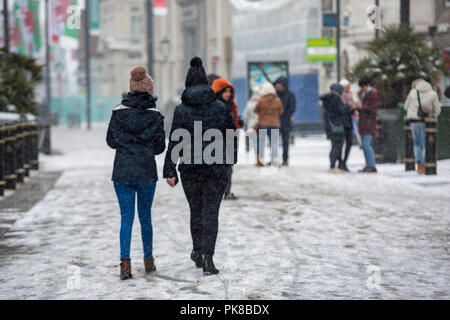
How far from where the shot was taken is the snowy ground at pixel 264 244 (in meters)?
6.59

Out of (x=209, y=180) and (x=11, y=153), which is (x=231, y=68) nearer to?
(x=11, y=153)

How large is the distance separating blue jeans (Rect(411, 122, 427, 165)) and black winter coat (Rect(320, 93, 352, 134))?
1.29 m

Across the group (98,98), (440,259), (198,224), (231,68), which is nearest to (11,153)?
(198,224)

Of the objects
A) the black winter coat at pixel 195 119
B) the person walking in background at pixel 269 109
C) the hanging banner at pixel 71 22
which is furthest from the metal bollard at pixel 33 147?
the hanging banner at pixel 71 22

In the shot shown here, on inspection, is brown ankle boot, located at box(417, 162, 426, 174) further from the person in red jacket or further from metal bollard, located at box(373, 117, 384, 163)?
metal bollard, located at box(373, 117, 384, 163)

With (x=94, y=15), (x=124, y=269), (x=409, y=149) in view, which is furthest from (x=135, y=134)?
(x=94, y=15)

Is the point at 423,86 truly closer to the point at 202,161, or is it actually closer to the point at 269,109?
the point at 269,109

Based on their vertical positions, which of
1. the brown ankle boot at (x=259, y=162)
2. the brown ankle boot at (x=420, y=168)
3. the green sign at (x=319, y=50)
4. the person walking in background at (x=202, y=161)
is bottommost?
the brown ankle boot at (x=259, y=162)

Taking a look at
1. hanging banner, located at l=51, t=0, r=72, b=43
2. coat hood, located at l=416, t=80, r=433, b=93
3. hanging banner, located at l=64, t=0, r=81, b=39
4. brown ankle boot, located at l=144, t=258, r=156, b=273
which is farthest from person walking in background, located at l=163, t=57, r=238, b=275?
hanging banner, located at l=51, t=0, r=72, b=43

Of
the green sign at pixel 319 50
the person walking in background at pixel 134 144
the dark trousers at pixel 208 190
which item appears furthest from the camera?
the green sign at pixel 319 50

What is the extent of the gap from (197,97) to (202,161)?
545 mm

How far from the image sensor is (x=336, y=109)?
15.9 meters

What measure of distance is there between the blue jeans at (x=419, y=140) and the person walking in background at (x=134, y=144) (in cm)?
933

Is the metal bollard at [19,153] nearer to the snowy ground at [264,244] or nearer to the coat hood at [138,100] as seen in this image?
the snowy ground at [264,244]
